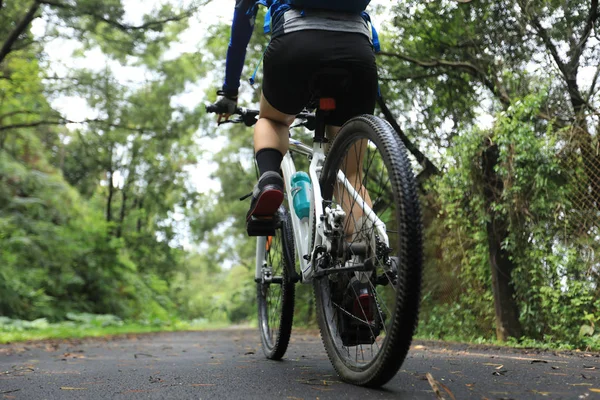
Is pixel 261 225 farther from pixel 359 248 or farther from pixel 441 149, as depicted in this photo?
pixel 441 149

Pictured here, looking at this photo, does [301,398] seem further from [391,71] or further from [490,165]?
[391,71]

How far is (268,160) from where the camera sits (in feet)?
9.95

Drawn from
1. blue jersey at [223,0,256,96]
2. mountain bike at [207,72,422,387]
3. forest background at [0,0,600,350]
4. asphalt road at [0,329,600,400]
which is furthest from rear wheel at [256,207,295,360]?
forest background at [0,0,600,350]

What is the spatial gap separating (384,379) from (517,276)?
177 inches

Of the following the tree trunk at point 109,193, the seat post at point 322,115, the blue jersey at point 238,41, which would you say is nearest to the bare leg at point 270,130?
the seat post at point 322,115

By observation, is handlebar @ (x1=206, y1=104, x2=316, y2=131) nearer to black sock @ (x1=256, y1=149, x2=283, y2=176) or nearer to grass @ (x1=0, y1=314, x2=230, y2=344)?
black sock @ (x1=256, y1=149, x2=283, y2=176)

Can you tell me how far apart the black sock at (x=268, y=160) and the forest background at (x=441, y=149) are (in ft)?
11.3

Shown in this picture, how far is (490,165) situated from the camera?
647 cm

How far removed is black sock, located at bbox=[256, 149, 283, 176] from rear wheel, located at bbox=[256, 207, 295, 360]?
0.46m

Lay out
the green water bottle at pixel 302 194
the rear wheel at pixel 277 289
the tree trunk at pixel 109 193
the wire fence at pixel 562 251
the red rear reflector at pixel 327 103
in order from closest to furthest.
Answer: the red rear reflector at pixel 327 103
the green water bottle at pixel 302 194
the rear wheel at pixel 277 289
the wire fence at pixel 562 251
the tree trunk at pixel 109 193

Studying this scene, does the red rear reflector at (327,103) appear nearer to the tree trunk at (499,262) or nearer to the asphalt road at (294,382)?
the asphalt road at (294,382)

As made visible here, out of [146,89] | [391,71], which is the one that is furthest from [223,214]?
[391,71]

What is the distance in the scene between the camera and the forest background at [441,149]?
18.2 ft

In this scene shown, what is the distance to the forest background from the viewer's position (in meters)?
5.55
